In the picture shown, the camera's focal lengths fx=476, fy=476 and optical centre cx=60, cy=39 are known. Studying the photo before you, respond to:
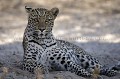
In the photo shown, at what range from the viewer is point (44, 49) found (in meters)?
9.80

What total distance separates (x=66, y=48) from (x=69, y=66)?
0.63 meters

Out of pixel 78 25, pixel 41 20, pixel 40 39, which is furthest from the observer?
pixel 78 25

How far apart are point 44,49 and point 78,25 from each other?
9.20 metres

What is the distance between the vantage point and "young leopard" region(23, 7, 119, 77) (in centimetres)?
956

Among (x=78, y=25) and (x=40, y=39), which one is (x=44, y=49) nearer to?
(x=40, y=39)

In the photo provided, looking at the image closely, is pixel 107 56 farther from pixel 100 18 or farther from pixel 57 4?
pixel 57 4

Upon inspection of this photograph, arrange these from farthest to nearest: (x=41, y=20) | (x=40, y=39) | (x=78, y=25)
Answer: (x=78, y=25) → (x=40, y=39) → (x=41, y=20)

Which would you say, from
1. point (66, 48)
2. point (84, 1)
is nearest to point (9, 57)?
point (66, 48)

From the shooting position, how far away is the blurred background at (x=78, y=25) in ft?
45.0

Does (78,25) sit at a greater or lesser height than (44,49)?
greater

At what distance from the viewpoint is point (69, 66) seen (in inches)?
388

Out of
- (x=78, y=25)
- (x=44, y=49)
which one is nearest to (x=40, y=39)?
(x=44, y=49)

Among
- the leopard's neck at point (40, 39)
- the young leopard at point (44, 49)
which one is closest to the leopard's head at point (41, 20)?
the young leopard at point (44, 49)

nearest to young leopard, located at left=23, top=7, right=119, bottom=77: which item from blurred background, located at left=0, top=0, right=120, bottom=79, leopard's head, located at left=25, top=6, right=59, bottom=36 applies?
leopard's head, located at left=25, top=6, right=59, bottom=36
